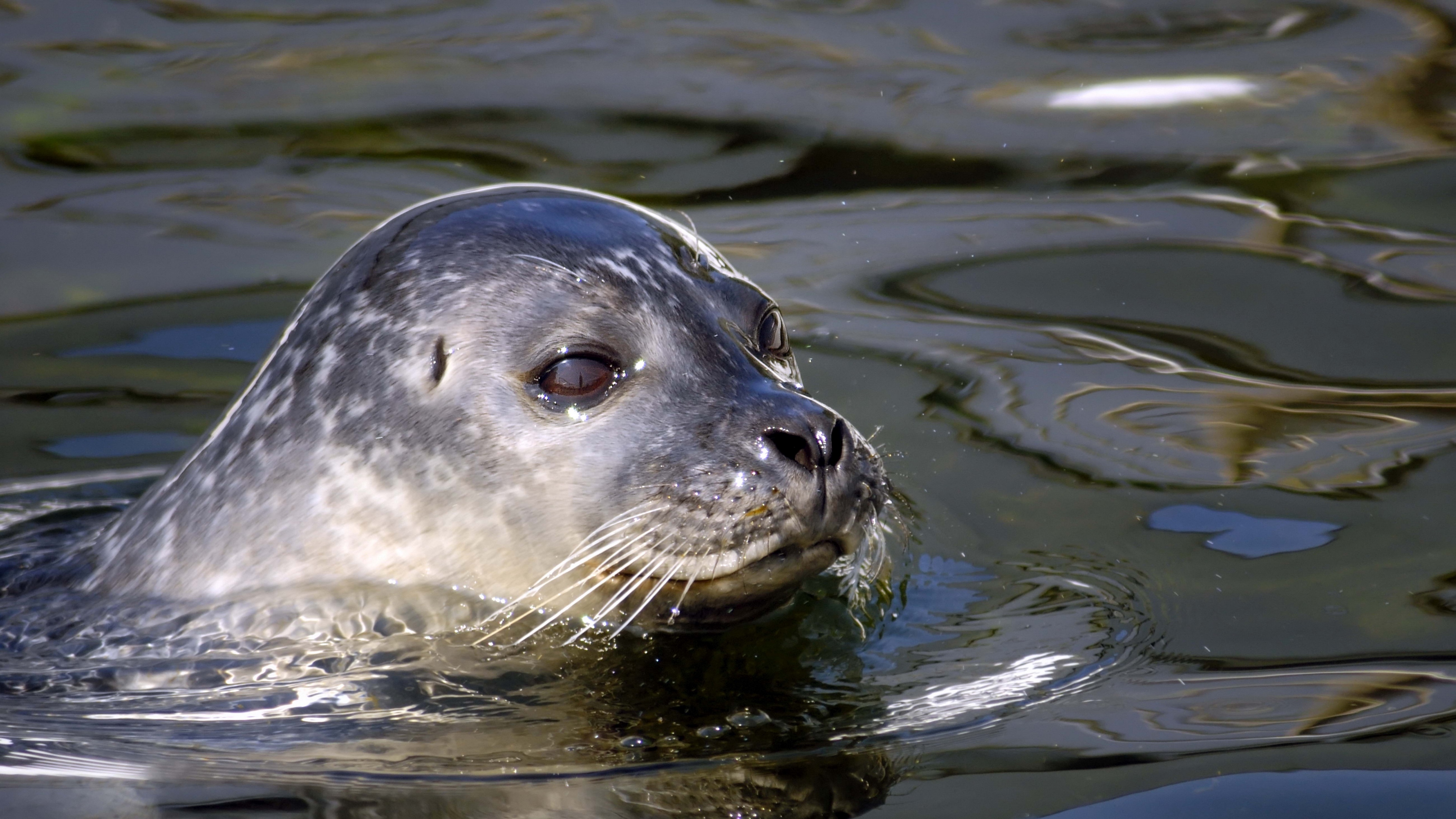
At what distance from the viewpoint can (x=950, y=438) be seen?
15.8 ft

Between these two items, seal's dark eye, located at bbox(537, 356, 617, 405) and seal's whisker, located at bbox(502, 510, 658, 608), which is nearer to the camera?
seal's whisker, located at bbox(502, 510, 658, 608)

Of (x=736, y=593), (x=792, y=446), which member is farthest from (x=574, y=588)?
(x=792, y=446)

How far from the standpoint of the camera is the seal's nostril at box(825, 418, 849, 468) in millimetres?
3275

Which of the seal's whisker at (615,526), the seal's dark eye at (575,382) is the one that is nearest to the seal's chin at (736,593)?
the seal's whisker at (615,526)

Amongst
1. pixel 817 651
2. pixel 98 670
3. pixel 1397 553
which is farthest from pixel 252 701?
pixel 1397 553

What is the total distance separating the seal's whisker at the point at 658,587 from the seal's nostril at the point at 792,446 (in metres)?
0.28

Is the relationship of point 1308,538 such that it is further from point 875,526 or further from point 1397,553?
point 875,526

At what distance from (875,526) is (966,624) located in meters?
0.42

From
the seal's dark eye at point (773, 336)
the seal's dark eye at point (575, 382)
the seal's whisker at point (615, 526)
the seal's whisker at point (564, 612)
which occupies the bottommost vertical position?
the seal's whisker at point (564, 612)

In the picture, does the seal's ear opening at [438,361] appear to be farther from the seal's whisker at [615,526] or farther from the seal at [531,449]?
the seal's whisker at [615,526]

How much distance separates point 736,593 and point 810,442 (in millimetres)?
344

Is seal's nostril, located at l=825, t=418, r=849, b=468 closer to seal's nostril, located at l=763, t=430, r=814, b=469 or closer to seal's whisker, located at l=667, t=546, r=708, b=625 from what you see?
seal's nostril, located at l=763, t=430, r=814, b=469

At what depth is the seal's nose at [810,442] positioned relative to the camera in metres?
3.25

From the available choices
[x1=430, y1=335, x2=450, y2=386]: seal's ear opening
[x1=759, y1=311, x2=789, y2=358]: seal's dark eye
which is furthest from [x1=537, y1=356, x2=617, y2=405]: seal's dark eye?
[x1=759, y1=311, x2=789, y2=358]: seal's dark eye
